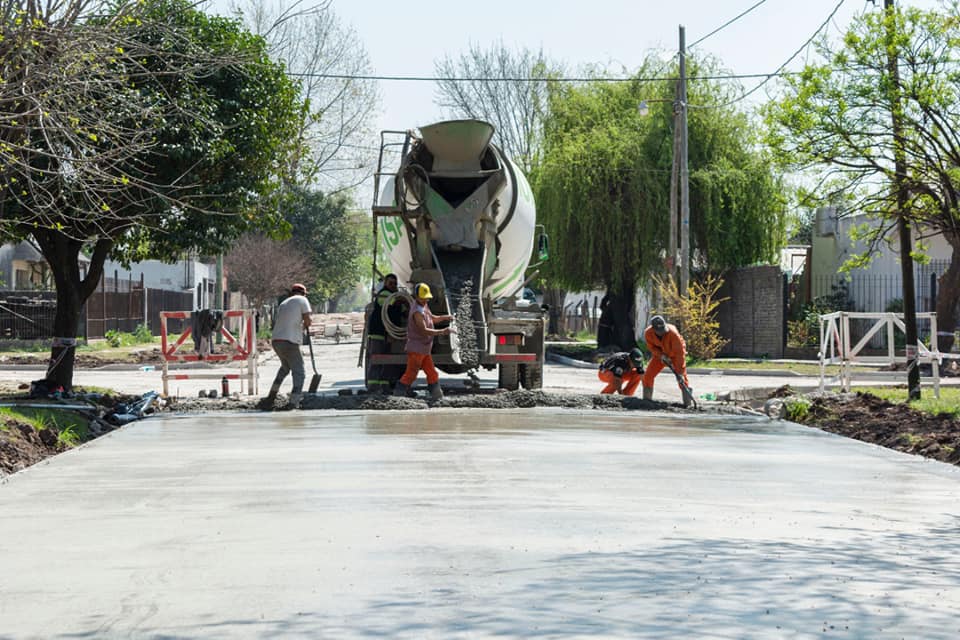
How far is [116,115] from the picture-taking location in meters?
16.2

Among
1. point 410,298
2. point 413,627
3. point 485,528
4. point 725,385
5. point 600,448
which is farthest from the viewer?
point 725,385

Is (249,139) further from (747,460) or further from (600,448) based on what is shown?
(747,460)

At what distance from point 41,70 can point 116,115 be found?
13.7 feet

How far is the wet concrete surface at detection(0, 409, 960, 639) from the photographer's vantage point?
5898 millimetres

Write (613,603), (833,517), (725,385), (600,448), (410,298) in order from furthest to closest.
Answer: (725,385), (410,298), (600,448), (833,517), (613,603)

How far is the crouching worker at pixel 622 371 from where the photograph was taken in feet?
66.4

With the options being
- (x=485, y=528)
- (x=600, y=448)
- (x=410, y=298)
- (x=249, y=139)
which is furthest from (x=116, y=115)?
(x=485, y=528)

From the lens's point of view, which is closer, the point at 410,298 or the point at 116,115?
the point at 116,115

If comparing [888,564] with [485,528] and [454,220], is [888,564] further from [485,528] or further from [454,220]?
[454,220]

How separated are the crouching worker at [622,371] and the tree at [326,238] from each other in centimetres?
5019

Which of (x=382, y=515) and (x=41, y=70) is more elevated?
(x=41, y=70)

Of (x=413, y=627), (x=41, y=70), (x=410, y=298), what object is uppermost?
(x=41, y=70)

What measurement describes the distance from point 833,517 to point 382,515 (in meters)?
2.84

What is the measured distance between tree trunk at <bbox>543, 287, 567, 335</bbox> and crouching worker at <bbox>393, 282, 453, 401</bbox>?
43.8 m
